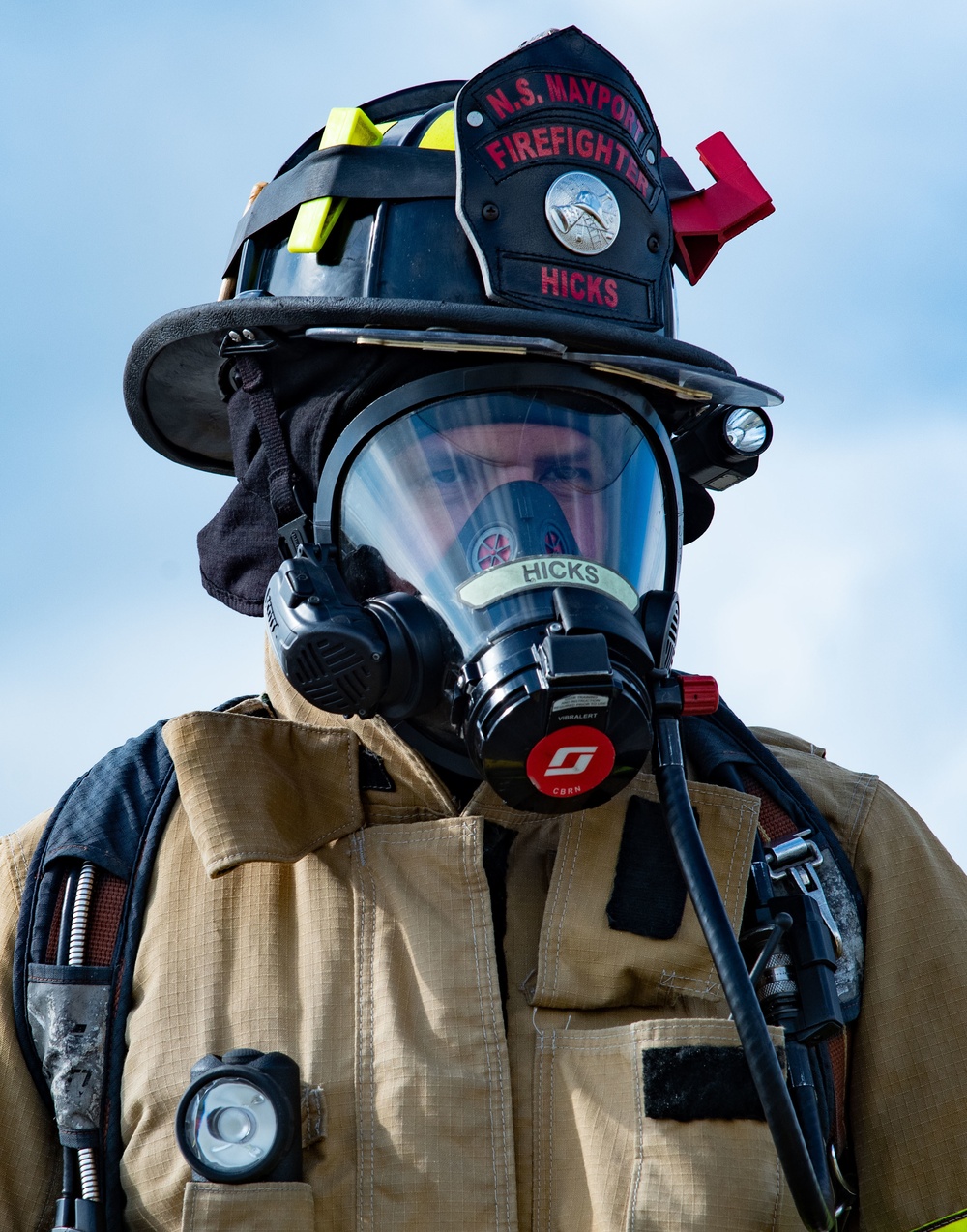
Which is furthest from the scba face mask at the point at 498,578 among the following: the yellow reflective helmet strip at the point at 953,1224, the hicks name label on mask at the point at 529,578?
the yellow reflective helmet strip at the point at 953,1224

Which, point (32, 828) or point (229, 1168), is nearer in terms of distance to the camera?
point (229, 1168)

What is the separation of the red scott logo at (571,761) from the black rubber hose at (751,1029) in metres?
0.15

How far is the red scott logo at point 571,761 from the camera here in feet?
6.95

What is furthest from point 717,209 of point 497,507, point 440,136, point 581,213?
point 497,507

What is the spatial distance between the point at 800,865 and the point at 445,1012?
665mm

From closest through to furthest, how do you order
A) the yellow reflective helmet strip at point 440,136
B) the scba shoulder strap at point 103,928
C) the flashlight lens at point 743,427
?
the scba shoulder strap at point 103,928, the yellow reflective helmet strip at point 440,136, the flashlight lens at point 743,427

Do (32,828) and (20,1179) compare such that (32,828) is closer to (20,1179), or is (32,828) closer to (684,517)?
(20,1179)

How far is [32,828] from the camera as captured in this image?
2.43 metres

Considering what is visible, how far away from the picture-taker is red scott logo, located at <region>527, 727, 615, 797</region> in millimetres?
2119

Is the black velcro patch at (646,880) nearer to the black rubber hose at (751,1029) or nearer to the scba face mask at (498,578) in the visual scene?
the scba face mask at (498,578)

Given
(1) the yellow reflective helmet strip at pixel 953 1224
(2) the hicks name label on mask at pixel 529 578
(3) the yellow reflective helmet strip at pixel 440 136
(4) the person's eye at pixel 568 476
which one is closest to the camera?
(1) the yellow reflective helmet strip at pixel 953 1224

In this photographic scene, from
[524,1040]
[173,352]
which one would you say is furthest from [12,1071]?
[173,352]

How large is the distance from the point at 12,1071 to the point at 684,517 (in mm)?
1660

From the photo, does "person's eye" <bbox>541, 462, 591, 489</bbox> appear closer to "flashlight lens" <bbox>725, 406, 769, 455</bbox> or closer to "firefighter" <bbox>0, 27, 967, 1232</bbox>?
"firefighter" <bbox>0, 27, 967, 1232</bbox>
